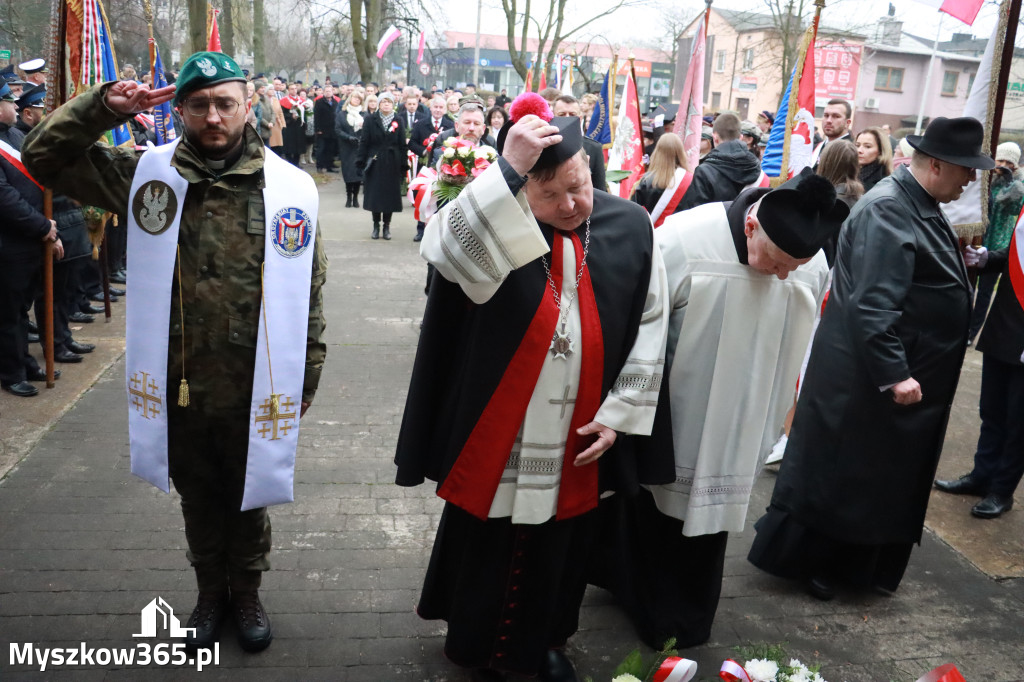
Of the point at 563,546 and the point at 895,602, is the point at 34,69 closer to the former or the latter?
the point at 563,546

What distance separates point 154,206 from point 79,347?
14.5 ft

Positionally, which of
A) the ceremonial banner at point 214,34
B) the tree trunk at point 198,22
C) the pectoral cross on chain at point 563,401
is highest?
the tree trunk at point 198,22

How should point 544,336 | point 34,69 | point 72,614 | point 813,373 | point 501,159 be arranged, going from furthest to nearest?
point 34,69 → point 813,373 → point 72,614 → point 544,336 → point 501,159

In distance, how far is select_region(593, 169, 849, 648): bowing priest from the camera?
9.71 ft

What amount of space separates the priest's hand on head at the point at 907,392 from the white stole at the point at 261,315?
7.61 ft

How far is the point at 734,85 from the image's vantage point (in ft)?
175

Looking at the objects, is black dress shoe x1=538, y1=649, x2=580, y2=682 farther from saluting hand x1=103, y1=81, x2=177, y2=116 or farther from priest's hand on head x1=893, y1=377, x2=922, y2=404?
saluting hand x1=103, y1=81, x2=177, y2=116

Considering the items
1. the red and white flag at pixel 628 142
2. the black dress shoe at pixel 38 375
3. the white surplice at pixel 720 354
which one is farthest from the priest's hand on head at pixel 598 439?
the red and white flag at pixel 628 142

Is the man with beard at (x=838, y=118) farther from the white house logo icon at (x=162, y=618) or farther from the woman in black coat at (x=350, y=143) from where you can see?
the woman in black coat at (x=350, y=143)

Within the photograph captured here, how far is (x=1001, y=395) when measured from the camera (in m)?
4.93

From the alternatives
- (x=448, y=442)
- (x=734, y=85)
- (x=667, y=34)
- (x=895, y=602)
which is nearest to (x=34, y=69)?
A: (x=448, y=442)

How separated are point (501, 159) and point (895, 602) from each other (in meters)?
2.80

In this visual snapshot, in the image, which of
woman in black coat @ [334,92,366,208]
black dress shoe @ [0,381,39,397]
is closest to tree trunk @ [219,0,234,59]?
woman in black coat @ [334,92,366,208]

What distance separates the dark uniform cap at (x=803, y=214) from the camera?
275cm
